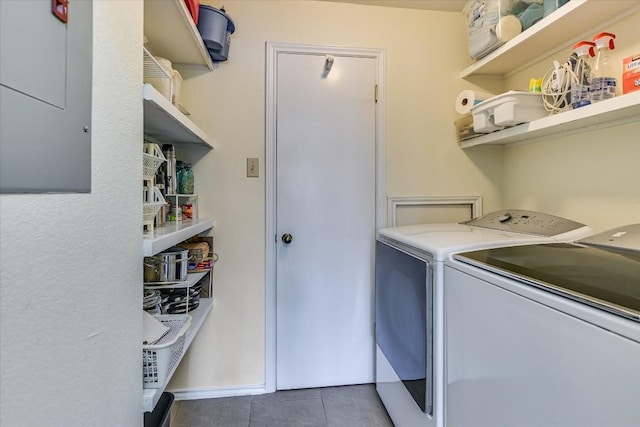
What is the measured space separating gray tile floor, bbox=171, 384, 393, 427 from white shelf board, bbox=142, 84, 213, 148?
1464 millimetres

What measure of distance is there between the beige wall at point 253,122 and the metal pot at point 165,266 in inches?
17.0

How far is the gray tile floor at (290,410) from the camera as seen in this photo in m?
1.61

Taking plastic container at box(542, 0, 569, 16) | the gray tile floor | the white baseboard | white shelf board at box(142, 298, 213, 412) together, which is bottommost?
the gray tile floor

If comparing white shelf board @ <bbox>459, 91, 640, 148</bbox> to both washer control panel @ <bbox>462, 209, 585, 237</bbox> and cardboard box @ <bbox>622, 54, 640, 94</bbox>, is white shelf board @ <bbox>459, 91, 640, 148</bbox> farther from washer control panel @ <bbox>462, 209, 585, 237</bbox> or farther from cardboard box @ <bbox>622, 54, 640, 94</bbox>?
washer control panel @ <bbox>462, 209, 585, 237</bbox>

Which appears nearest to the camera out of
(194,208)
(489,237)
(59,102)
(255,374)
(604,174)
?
(59,102)

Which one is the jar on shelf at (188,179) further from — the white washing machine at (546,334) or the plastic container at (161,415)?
the white washing machine at (546,334)

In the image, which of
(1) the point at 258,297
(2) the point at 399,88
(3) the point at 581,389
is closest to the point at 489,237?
(3) the point at 581,389

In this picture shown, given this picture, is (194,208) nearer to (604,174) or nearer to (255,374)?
(255,374)

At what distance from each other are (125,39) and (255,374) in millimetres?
1762

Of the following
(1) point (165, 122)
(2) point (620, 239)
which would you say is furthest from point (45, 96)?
(2) point (620, 239)

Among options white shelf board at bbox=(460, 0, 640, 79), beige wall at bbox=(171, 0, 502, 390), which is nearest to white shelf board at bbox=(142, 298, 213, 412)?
beige wall at bbox=(171, 0, 502, 390)

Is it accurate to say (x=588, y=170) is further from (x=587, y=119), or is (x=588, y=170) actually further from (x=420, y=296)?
(x=420, y=296)

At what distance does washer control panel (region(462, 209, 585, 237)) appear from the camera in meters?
1.34

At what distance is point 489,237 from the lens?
4.18ft
